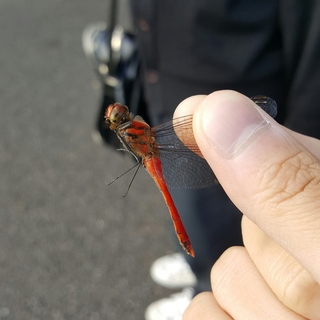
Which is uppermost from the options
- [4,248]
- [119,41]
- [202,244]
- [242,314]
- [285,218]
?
[285,218]

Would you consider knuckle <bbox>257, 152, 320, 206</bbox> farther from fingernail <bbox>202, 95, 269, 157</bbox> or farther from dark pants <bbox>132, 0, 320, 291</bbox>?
dark pants <bbox>132, 0, 320, 291</bbox>

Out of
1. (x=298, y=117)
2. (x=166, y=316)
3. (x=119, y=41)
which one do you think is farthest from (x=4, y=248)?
(x=298, y=117)

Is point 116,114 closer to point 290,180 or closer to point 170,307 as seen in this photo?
point 290,180

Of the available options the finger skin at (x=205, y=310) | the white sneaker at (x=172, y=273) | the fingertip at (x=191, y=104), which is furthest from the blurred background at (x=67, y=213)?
the fingertip at (x=191, y=104)

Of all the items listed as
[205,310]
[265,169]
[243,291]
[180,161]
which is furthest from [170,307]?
[265,169]

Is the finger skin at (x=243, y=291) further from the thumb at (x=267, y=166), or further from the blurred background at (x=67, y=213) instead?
the blurred background at (x=67, y=213)

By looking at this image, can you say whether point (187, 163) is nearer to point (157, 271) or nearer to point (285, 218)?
point (285, 218)

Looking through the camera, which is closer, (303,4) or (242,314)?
(242,314)
